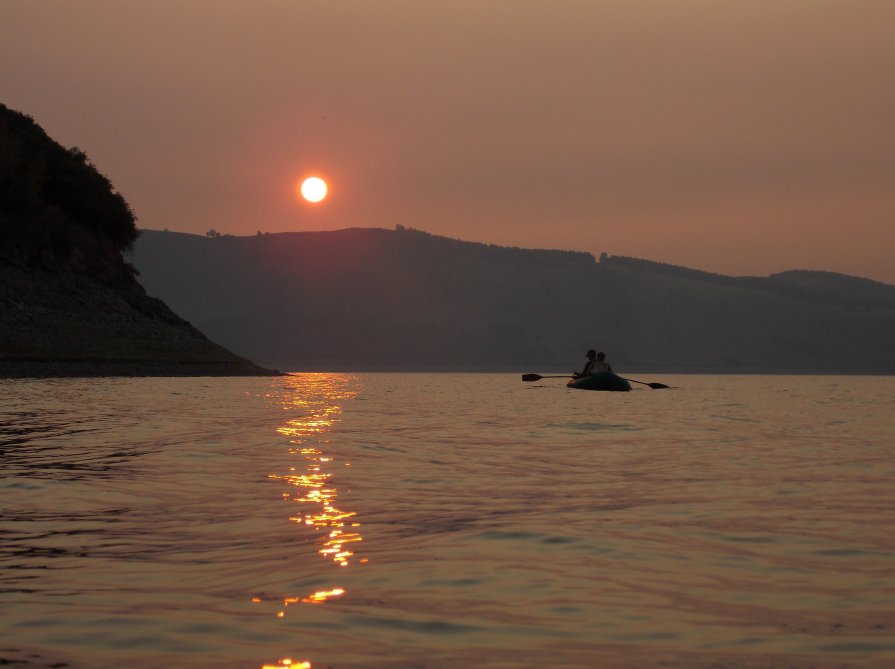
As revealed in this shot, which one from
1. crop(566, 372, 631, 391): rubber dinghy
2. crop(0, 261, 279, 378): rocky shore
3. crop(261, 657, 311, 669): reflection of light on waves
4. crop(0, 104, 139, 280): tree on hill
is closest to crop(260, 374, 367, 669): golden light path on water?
crop(261, 657, 311, 669): reflection of light on waves

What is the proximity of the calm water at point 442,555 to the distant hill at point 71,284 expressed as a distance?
44.8 meters

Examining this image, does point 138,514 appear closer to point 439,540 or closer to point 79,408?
point 439,540

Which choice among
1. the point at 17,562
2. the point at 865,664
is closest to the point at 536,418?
the point at 17,562

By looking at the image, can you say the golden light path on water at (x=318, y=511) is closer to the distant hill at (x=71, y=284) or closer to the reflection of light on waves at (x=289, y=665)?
the reflection of light on waves at (x=289, y=665)

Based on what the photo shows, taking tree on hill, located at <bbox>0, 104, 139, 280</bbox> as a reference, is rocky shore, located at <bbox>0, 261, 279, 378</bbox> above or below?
below

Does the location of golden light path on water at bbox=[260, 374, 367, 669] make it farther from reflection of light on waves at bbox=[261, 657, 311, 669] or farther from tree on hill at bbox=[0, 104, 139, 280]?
tree on hill at bbox=[0, 104, 139, 280]

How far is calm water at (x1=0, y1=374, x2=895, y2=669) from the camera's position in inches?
256

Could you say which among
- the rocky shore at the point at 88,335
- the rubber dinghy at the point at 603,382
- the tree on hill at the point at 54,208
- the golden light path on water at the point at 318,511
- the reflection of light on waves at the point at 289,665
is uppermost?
the tree on hill at the point at 54,208

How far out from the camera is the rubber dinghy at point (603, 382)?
177ft

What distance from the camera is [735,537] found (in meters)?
10.5

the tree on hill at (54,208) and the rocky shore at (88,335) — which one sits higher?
the tree on hill at (54,208)

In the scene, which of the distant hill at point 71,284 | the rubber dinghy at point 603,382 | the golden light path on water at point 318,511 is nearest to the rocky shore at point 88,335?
the distant hill at point 71,284

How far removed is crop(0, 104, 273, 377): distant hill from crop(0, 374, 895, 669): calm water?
147 feet

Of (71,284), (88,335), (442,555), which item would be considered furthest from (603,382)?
(442,555)
